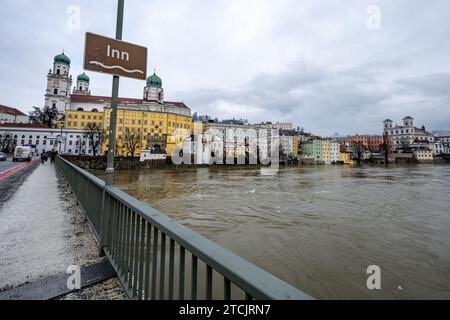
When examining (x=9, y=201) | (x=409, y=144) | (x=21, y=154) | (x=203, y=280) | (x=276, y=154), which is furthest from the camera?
(x=409, y=144)

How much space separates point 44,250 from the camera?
3758mm

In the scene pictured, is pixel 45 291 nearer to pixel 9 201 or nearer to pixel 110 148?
pixel 110 148

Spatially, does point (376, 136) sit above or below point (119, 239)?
above

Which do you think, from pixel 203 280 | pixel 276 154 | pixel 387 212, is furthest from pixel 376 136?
pixel 203 280

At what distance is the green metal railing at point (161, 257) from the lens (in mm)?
1148

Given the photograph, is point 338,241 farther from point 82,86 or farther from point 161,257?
point 82,86

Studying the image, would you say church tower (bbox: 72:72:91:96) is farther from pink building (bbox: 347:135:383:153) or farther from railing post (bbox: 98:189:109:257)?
pink building (bbox: 347:135:383:153)

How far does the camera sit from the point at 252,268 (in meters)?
1.22

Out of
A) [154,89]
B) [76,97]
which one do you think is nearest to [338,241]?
[154,89]

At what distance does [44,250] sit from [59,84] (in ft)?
344

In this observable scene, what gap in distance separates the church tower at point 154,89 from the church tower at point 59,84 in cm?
2806

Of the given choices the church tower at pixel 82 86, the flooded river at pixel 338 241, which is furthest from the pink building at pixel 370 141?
the flooded river at pixel 338 241

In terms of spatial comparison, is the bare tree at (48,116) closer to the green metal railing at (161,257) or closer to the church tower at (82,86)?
the church tower at (82,86)
